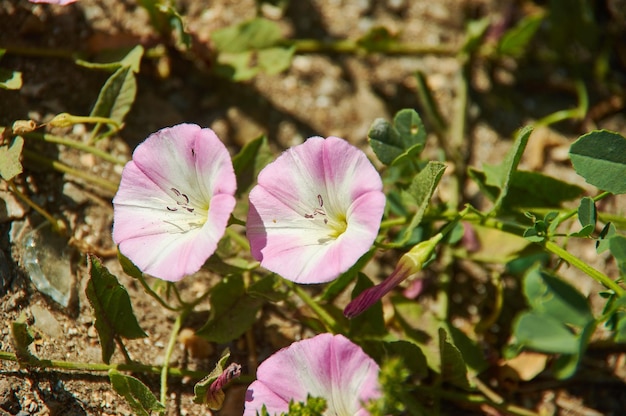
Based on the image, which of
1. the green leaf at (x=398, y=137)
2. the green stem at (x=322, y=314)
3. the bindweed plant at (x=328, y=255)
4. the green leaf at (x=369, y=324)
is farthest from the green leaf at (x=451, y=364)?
the green leaf at (x=398, y=137)

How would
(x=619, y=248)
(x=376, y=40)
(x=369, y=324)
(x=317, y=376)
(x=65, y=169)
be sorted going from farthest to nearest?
(x=376, y=40) → (x=65, y=169) → (x=369, y=324) → (x=317, y=376) → (x=619, y=248)

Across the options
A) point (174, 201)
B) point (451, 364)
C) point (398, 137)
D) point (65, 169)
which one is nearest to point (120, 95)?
point (65, 169)

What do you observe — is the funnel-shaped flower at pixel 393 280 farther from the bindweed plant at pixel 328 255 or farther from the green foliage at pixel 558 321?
the green foliage at pixel 558 321

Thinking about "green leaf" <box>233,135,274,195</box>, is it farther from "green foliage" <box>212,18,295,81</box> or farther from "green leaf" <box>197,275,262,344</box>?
"green foliage" <box>212,18,295,81</box>

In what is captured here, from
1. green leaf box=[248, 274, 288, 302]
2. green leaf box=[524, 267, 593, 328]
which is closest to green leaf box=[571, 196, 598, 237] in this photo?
green leaf box=[524, 267, 593, 328]

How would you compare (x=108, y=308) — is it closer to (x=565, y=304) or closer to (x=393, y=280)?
(x=393, y=280)

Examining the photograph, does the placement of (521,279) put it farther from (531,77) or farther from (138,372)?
(138,372)

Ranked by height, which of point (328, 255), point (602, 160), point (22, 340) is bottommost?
point (22, 340)
